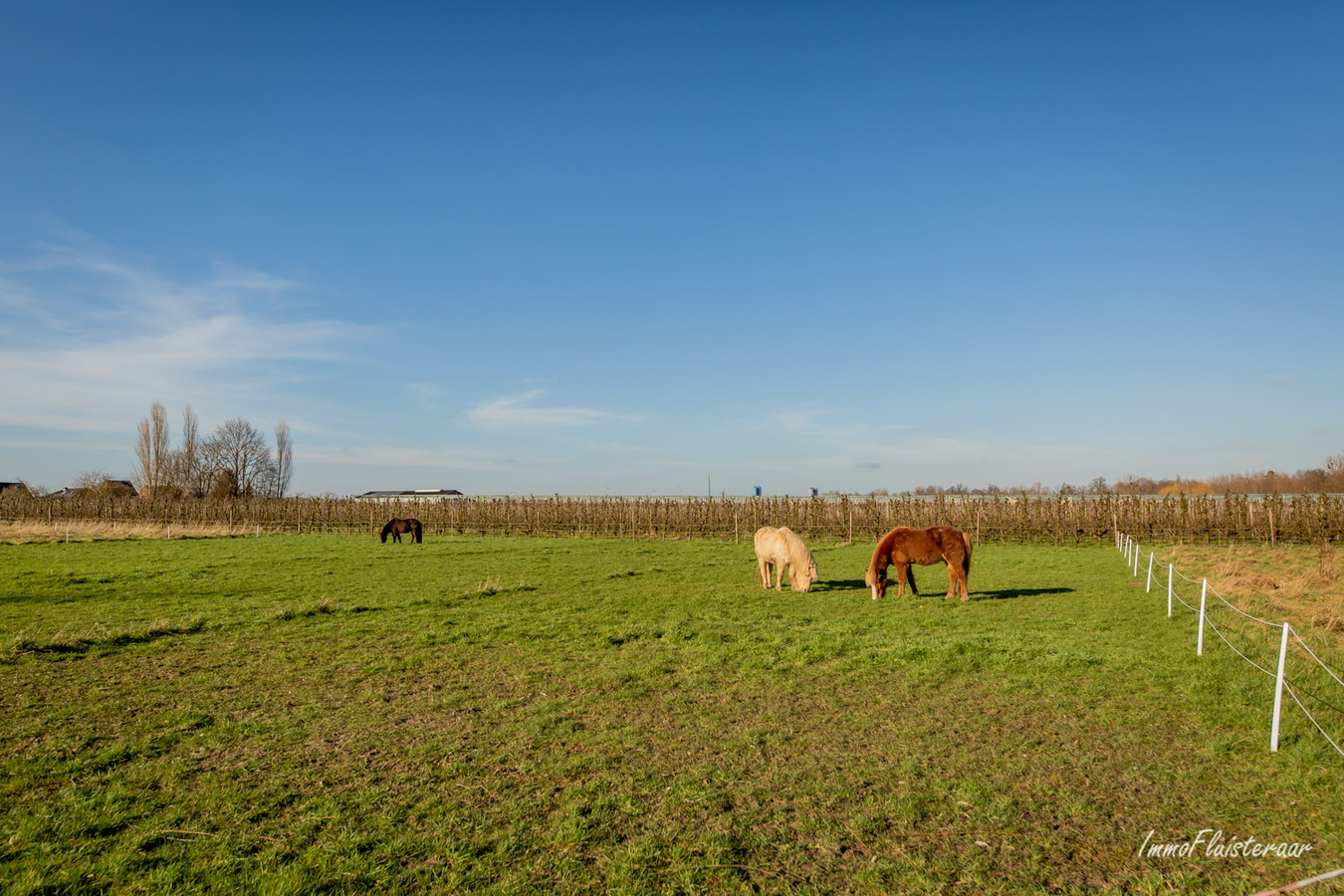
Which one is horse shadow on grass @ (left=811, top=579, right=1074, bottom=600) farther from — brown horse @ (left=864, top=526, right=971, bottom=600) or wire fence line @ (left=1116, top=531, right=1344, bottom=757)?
wire fence line @ (left=1116, top=531, right=1344, bottom=757)

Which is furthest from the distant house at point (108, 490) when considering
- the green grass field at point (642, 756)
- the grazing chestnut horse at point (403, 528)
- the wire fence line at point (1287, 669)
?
the wire fence line at point (1287, 669)

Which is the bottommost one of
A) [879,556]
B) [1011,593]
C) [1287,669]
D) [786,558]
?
[1011,593]

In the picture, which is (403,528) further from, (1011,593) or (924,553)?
(1011,593)

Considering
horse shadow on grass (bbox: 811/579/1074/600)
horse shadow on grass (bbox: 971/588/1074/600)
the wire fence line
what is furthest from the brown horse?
the wire fence line

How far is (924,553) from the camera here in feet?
46.6

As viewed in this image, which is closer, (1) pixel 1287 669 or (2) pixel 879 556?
(1) pixel 1287 669

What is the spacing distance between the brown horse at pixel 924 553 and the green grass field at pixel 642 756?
1772mm

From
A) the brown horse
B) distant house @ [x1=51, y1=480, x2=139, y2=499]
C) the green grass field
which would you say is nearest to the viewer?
the green grass field

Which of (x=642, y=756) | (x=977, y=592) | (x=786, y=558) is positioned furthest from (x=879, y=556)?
(x=642, y=756)

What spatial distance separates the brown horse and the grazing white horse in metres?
1.55

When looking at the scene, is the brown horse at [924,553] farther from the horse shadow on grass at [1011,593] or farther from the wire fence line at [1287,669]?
the wire fence line at [1287,669]

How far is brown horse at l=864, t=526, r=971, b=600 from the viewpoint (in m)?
14.2

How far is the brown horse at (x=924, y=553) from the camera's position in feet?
46.6

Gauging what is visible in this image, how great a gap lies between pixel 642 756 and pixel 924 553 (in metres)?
9.85
